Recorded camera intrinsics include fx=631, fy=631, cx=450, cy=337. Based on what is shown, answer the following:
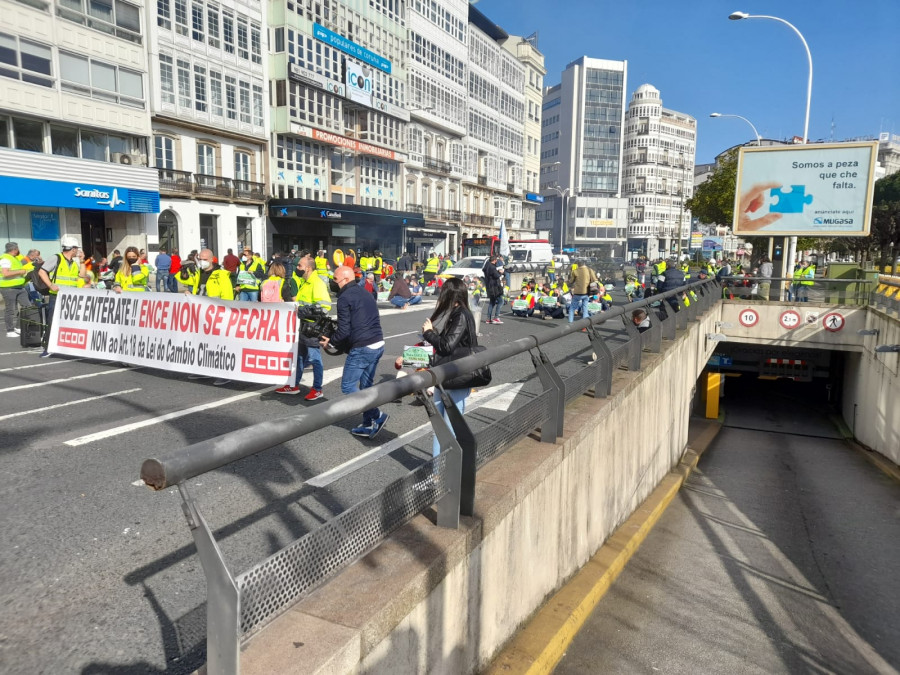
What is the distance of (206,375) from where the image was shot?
29.8 feet

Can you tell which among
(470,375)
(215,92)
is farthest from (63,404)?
(215,92)

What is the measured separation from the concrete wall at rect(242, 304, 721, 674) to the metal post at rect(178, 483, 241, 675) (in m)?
0.17

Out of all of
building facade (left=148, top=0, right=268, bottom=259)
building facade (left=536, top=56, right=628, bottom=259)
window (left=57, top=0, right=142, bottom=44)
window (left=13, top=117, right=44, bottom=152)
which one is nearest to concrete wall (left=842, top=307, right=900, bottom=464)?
building facade (left=148, top=0, right=268, bottom=259)

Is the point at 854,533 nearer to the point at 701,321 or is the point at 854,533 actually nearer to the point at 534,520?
the point at 701,321

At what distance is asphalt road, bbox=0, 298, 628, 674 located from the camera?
3176mm

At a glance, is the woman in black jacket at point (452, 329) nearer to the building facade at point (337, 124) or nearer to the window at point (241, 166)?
the window at point (241, 166)

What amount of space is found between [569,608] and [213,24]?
36.4 meters

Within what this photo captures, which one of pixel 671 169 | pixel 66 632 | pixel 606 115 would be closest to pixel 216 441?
pixel 66 632

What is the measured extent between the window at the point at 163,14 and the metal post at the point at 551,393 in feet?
108

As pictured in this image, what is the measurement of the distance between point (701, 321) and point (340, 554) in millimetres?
14309

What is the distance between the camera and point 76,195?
1058 inches

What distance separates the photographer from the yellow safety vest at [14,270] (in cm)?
1298

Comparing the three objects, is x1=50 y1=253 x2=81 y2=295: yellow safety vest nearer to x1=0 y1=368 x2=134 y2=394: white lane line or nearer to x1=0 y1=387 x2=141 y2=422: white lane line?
x1=0 y1=368 x2=134 y2=394: white lane line

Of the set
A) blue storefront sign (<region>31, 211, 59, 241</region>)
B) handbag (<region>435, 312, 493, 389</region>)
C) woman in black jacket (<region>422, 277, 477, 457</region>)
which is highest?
blue storefront sign (<region>31, 211, 59, 241</region>)
